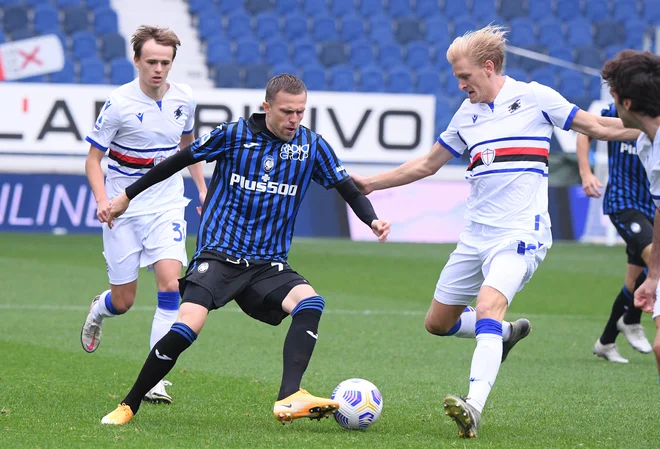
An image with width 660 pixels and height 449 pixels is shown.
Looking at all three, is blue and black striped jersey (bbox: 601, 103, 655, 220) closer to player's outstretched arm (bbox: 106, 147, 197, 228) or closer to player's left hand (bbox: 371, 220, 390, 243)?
player's left hand (bbox: 371, 220, 390, 243)

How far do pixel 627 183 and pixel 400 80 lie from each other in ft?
53.6

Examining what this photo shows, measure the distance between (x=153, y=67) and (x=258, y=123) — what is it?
1111mm

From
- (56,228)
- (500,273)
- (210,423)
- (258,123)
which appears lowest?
(56,228)

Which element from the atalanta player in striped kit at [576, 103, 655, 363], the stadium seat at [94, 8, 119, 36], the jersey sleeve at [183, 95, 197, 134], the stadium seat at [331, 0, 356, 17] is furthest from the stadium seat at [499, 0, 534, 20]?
the jersey sleeve at [183, 95, 197, 134]

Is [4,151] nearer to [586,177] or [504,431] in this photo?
[586,177]

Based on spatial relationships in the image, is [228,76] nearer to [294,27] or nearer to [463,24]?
[294,27]

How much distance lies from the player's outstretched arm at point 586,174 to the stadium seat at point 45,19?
1693 cm

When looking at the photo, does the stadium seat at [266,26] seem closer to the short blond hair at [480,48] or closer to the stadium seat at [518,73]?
the stadium seat at [518,73]

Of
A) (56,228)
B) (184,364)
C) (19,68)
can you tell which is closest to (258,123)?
(184,364)

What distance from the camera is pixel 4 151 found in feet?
62.4

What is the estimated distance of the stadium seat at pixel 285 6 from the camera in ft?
84.5

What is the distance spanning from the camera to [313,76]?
23.7 metres

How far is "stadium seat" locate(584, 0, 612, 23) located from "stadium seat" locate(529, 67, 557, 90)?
2.87 meters

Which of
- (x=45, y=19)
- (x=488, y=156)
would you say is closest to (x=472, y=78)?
(x=488, y=156)
